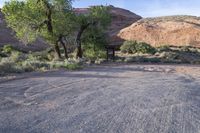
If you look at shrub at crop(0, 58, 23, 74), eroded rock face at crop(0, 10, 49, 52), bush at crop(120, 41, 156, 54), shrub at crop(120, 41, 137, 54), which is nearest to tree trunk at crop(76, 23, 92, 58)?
bush at crop(120, 41, 156, 54)

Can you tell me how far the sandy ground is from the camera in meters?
8.75

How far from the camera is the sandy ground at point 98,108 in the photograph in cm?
875

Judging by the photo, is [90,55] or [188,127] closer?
[188,127]

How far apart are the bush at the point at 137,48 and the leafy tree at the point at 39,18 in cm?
1448

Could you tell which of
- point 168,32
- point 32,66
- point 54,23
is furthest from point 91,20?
point 168,32

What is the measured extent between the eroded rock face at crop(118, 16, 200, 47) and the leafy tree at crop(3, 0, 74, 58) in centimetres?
2901

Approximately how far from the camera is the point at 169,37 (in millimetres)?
64375

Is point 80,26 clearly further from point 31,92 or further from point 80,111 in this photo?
point 80,111

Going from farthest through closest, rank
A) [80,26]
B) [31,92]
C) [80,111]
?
[80,26]
[31,92]
[80,111]

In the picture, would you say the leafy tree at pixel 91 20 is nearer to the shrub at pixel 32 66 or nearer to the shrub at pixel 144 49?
the shrub at pixel 144 49

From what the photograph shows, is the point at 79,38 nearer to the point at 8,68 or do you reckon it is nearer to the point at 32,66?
the point at 32,66

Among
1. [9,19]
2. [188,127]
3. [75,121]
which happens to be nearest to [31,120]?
[75,121]

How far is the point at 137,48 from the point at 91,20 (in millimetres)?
12852

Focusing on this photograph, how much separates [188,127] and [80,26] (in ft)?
100
